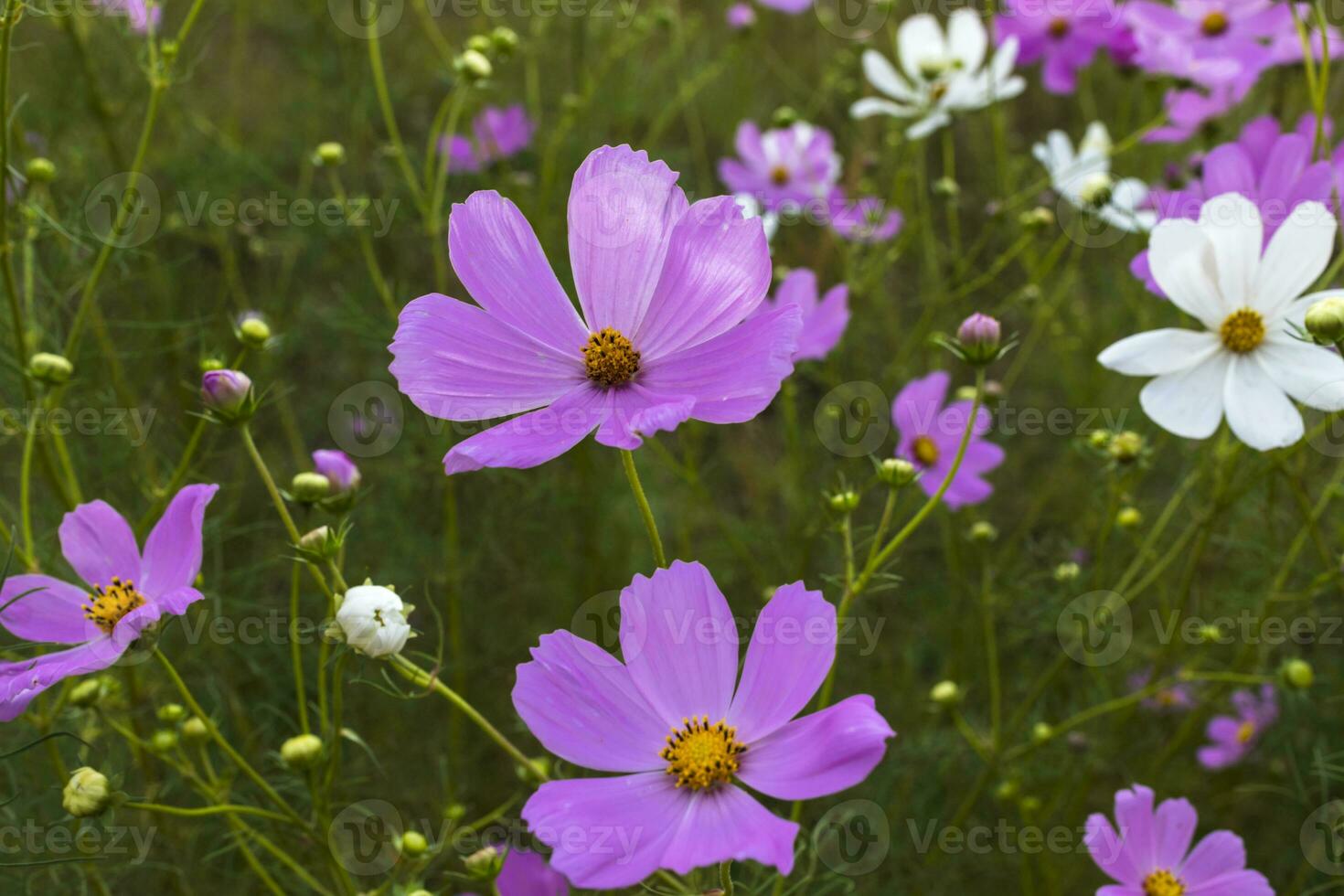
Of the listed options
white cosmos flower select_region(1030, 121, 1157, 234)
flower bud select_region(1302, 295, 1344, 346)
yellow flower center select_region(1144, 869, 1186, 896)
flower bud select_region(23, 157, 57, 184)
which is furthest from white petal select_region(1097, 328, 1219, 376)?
flower bud select_region(23, 157, 57, 184)

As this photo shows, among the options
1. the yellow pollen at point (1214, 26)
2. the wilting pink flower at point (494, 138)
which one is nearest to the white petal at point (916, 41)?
the yellow pollen at point (1214, 26)

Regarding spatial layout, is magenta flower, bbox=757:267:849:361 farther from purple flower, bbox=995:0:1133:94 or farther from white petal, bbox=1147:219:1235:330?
purple flower, bbox=995:0:1133:94

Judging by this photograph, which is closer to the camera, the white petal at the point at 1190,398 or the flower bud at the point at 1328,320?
the flower bud at the point at 1328,320

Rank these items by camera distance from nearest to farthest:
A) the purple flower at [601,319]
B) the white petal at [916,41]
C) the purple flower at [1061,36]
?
1. the purple flower at [601,319]
2. the purple flower at [1061,36]
3. the white petal at [916,41]

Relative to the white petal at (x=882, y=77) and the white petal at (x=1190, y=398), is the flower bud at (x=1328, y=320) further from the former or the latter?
the white petal at (x=882, y=77)

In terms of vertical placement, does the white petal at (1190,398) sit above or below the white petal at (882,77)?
below

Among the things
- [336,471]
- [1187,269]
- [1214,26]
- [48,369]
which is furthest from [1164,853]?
[1214,26]
